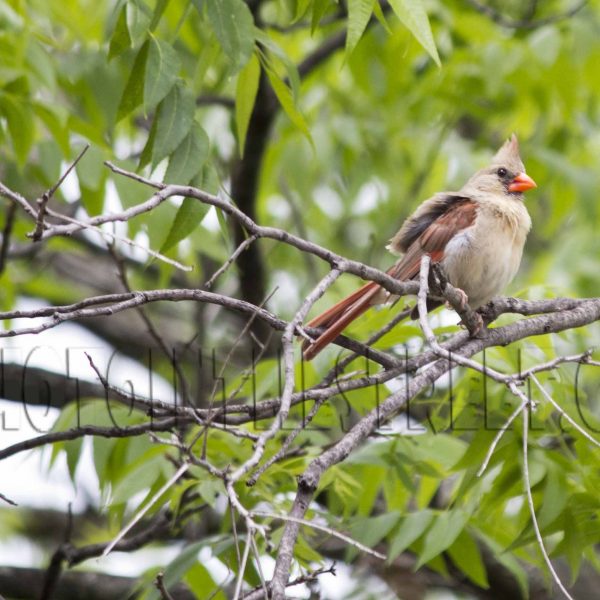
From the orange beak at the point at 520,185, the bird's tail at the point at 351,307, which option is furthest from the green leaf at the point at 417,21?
the orange beak at the point at 520,185

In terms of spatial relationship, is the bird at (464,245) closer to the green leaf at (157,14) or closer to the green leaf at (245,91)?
the green leaf at (245,91)

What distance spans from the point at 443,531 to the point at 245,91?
1.79m

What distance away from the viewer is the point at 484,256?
4133 millimetres

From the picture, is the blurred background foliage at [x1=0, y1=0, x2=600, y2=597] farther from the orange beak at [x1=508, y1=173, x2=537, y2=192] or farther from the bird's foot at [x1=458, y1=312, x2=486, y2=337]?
the orange beak at [x1=508, y1=173, x2=537, y2=192]

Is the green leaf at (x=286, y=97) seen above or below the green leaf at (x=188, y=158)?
above

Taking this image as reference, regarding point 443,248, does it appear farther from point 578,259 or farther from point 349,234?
point 349,234

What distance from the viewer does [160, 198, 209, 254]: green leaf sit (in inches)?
118

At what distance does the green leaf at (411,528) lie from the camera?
12.3 feet

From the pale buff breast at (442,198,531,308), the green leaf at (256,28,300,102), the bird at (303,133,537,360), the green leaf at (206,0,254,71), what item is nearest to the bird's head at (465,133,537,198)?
the bird at (303,133,537,360)

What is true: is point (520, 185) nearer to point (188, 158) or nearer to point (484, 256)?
point (484, 256)

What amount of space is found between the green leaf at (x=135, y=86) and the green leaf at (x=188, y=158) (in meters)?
0.25

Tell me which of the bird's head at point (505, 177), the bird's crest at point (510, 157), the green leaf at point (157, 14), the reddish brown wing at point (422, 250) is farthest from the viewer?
the bird's crest at point (510, 157)

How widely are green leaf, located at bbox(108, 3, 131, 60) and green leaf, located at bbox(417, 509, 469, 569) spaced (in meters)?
2.05

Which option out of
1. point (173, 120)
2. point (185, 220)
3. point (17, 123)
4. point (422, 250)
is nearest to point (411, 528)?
point (422, 250)
